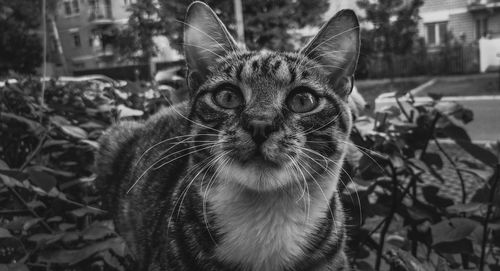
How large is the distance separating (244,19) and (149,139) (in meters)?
0.98

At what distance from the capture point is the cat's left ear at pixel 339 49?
139 cm

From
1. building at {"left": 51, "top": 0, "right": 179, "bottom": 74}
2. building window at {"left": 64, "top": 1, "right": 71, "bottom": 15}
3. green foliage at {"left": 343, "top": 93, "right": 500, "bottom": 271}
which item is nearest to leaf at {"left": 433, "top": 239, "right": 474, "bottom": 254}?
green foliage at {"left": 343, "top": 93, "right": 500, "bottom": 271}

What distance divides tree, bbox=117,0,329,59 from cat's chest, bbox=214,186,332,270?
24.6 inches

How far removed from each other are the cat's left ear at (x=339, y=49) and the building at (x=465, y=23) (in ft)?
61.0

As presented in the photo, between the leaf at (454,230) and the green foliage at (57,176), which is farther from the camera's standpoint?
the green foliage at (57,176)

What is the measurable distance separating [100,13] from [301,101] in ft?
6.55

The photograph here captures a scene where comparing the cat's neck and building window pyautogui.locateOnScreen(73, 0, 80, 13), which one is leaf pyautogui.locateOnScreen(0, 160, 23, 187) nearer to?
the cat's neck

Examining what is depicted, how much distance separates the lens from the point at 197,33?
5.02 ft

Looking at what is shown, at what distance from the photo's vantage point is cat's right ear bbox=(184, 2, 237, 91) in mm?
1448

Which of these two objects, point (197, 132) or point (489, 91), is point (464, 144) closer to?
point (197, 132)

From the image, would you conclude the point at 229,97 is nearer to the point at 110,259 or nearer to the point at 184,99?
the point at 110,259

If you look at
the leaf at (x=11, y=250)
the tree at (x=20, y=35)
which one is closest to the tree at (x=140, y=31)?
the leaf at (x=11, y=250)

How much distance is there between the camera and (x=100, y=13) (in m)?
3.01

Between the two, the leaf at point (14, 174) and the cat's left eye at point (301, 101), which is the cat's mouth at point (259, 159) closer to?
the cat's left eye at point (301, 101)
